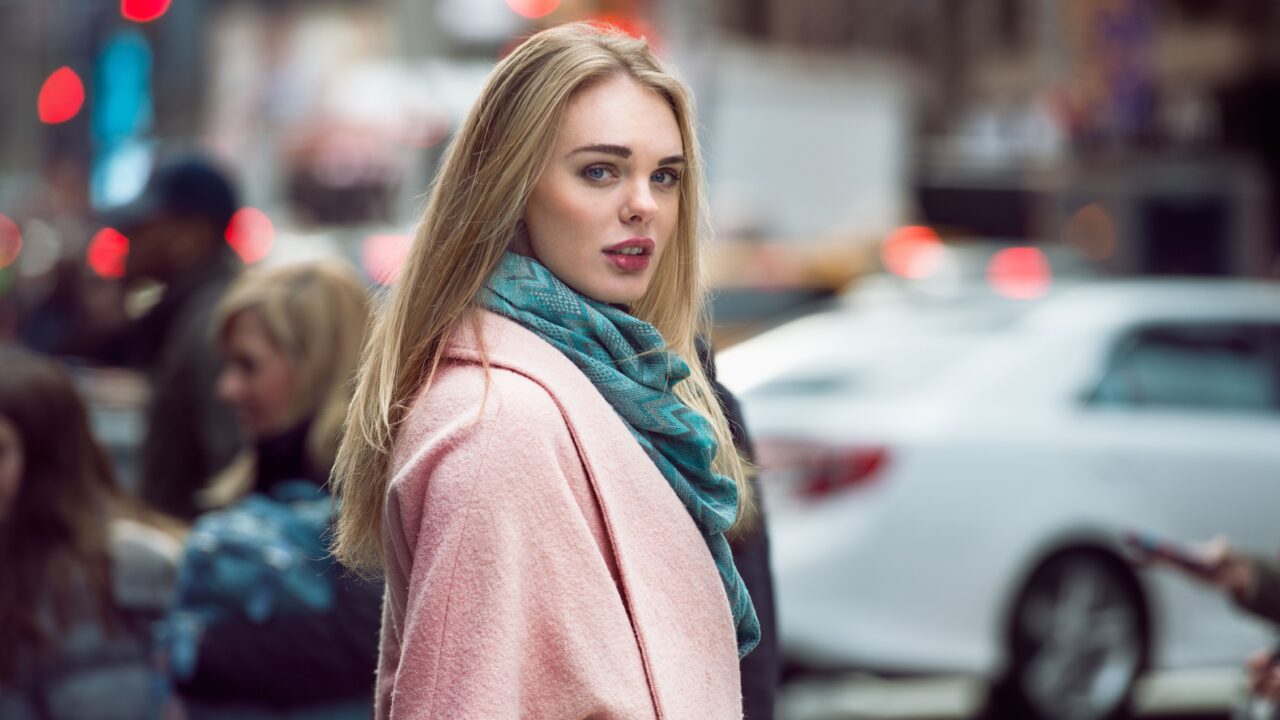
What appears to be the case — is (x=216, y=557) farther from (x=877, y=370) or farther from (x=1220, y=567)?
(x=877, y=370)

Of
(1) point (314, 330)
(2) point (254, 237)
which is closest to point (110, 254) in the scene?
(1) point (314, 330)

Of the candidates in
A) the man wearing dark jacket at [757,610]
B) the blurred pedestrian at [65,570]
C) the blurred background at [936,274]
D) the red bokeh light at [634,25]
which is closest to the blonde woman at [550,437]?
the red bokeh light at [634,25]

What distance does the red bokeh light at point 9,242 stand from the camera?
75.8ft

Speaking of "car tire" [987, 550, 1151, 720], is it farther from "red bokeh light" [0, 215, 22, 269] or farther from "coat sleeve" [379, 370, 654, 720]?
"red bokeh light" [0, 215, 22, 269]

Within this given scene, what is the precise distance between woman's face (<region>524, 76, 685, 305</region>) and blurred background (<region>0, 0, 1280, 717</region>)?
0.91 ft

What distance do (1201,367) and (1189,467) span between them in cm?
59

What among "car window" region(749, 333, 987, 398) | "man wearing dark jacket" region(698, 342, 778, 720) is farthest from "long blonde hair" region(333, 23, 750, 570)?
"car window" region(749, 333, 987, 398)

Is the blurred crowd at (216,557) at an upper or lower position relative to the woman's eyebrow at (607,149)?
lower

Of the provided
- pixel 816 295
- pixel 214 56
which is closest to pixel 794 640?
pixel 816 295

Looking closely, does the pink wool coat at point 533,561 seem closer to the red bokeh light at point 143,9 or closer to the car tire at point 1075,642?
the car tire at point 1075,642

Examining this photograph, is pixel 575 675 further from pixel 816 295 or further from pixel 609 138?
pixel 816 295

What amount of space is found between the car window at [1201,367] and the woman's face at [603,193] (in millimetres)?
6416

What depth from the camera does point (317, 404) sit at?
162 inches

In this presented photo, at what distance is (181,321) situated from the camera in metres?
5.83
